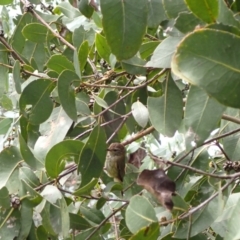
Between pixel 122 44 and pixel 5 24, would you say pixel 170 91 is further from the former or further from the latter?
pixel 5 24

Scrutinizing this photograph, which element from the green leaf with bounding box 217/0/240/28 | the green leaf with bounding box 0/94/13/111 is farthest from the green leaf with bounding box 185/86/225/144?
the green leaf with bounding box 0/94/13/111

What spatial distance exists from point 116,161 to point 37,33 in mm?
310

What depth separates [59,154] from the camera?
751 mm

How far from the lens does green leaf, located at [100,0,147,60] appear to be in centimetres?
60

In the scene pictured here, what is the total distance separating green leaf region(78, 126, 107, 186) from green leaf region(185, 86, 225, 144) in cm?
18

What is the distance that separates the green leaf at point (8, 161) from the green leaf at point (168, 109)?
243 millimetres

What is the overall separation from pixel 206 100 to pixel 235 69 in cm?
16

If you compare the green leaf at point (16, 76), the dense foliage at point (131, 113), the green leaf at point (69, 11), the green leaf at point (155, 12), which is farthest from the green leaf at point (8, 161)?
the green leaf at point (69, 11)

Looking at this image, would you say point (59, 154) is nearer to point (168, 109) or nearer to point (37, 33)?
point (168, 109)

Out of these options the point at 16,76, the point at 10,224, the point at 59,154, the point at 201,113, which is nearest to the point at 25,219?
the point at 10,224

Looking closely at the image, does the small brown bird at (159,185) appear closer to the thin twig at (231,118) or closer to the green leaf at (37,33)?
the thin twig at (231,118)

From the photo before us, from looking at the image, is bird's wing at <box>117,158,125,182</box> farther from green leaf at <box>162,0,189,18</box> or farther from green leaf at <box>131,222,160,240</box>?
green leaf at <box>162,0,189,18</box>

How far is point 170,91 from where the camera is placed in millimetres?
762

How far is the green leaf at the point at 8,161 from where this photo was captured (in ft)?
2.72
